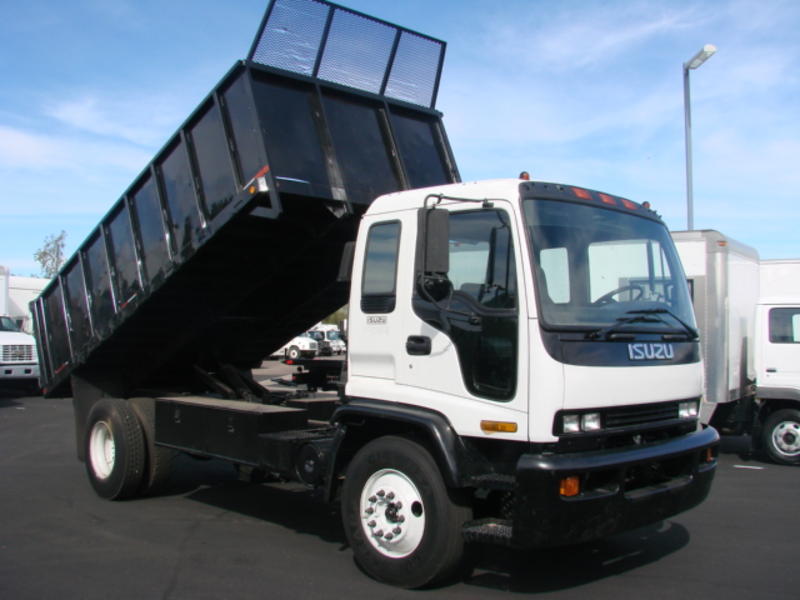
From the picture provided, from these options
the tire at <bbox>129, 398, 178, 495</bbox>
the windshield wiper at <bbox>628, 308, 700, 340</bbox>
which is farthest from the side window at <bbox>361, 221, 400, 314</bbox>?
the tire at <bbox>129, 398, 178, 495</bbox>

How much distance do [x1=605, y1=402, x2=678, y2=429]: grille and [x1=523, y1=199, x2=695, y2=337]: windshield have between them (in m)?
0.49

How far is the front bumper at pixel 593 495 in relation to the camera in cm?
427

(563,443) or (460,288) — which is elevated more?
(460,288)

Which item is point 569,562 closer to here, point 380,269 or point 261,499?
point 380,269

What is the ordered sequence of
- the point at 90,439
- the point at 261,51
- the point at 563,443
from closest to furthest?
the point at 563,443 < the point at 261,51 < the point at 90,439

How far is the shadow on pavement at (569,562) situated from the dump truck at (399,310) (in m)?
0.61

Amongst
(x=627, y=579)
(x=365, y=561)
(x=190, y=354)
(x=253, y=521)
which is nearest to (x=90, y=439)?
(x=190, y=354)

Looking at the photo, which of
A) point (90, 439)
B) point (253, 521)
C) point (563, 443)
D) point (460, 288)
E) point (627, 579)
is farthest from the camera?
point (90, 439)

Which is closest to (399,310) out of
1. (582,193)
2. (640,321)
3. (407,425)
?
(407,425)

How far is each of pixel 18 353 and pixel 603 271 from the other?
17.4m

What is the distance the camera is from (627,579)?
5.24 m

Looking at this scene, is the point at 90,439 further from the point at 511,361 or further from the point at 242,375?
the point at 511,361

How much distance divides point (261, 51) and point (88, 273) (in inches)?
131

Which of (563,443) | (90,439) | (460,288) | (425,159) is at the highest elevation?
(425,159)
